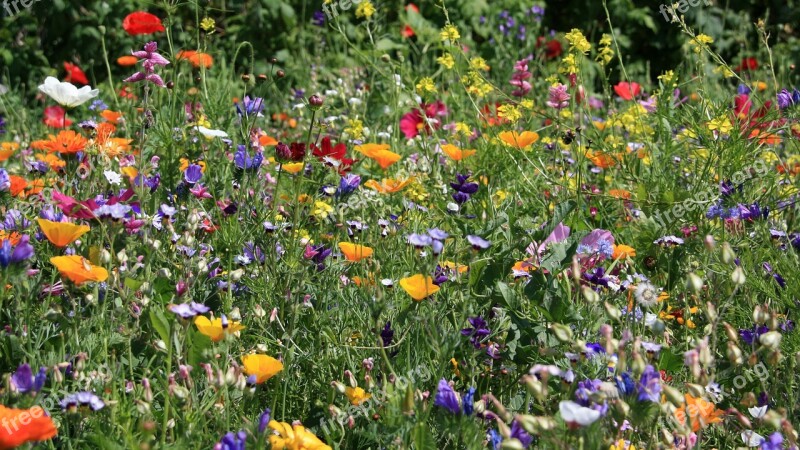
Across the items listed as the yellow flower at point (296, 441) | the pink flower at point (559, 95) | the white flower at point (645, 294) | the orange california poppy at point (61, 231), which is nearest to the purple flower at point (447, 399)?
the yellow flower at point (296, 441)

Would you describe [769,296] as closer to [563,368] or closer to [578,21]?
[563,368]

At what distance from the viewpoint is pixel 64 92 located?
2512mm

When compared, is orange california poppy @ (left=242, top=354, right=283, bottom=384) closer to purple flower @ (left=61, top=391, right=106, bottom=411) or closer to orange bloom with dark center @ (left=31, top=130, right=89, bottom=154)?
purple flower @ (left=61, top=391, right=106, bottom=411)

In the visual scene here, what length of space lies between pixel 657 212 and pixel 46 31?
3.83 metres

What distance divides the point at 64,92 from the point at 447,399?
61.4 inches

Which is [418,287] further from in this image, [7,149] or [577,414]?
[7,149]

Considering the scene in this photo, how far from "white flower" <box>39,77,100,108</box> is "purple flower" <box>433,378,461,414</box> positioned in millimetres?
1482

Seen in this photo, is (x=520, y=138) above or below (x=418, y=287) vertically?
below

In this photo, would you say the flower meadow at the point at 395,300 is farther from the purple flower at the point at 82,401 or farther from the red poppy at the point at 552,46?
the red poppy at the point at 552,46

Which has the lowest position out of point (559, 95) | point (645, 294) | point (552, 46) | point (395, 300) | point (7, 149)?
point (552, 46)

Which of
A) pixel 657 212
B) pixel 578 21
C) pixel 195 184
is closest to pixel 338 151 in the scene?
pixel 195 184

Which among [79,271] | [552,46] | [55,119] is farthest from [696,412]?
[552,46]

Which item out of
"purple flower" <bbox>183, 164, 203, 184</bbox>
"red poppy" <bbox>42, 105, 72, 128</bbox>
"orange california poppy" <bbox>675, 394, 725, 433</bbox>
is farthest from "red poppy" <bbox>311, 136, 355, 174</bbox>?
"red poppy" <bbox>42, 105, 72, 128</bbox>

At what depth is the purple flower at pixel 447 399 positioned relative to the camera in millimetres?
1497
